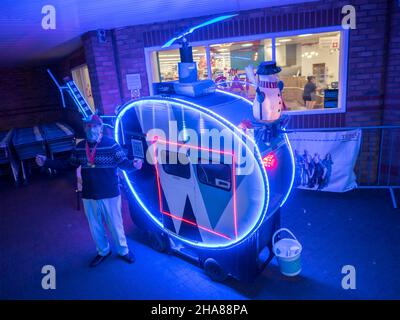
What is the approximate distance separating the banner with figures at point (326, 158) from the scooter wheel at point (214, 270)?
2812 mm

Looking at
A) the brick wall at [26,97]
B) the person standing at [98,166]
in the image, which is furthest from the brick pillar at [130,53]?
the brick wall at [26,97]

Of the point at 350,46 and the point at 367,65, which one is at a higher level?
the point at 350,46

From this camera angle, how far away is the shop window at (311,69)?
231 inches

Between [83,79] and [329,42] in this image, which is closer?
[329,42]

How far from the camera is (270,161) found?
11.0 ft

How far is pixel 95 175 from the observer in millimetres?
3879

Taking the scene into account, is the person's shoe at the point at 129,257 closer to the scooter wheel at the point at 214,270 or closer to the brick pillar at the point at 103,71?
the scooter wheel at the point at 214,270

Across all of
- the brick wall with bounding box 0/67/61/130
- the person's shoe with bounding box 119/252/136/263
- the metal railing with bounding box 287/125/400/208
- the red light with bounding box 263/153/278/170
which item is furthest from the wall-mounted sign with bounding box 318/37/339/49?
the brick wall with bounding box 0/67/61/130

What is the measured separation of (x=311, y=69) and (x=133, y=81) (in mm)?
4037

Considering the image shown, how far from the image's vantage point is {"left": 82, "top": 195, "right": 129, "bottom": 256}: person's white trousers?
4.01m

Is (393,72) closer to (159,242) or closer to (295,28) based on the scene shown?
(295,28)

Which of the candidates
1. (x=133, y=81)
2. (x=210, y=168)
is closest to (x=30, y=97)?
(x=133, y=81)

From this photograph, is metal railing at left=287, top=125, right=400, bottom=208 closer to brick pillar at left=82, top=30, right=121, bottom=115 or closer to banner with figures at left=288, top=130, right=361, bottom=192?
banner with figures at left=288, top=130, right=361, bottom=192

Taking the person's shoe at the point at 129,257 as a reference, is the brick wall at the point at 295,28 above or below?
above
